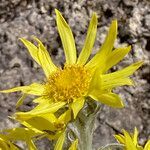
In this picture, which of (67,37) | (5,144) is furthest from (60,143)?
(67,37)

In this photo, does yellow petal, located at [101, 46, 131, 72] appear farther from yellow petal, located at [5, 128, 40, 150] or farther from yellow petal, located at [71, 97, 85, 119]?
yellow petal, located at [5, 128, 40, 150]

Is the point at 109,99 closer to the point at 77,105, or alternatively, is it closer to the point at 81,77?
the point at 77,105

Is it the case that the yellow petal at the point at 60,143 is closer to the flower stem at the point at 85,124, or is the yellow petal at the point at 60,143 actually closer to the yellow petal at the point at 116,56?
the flower stem at the point at 85,124

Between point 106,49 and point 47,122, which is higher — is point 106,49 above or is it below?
above

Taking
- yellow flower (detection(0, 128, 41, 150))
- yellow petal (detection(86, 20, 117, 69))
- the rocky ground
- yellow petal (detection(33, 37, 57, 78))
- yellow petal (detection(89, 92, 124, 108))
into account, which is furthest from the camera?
the rocky ground

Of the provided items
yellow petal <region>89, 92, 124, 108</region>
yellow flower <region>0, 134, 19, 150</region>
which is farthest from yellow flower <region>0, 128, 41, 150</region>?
yellow petal <region>89, 92, 124, 108</region>

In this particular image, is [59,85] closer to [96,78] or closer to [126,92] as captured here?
[96,78]
